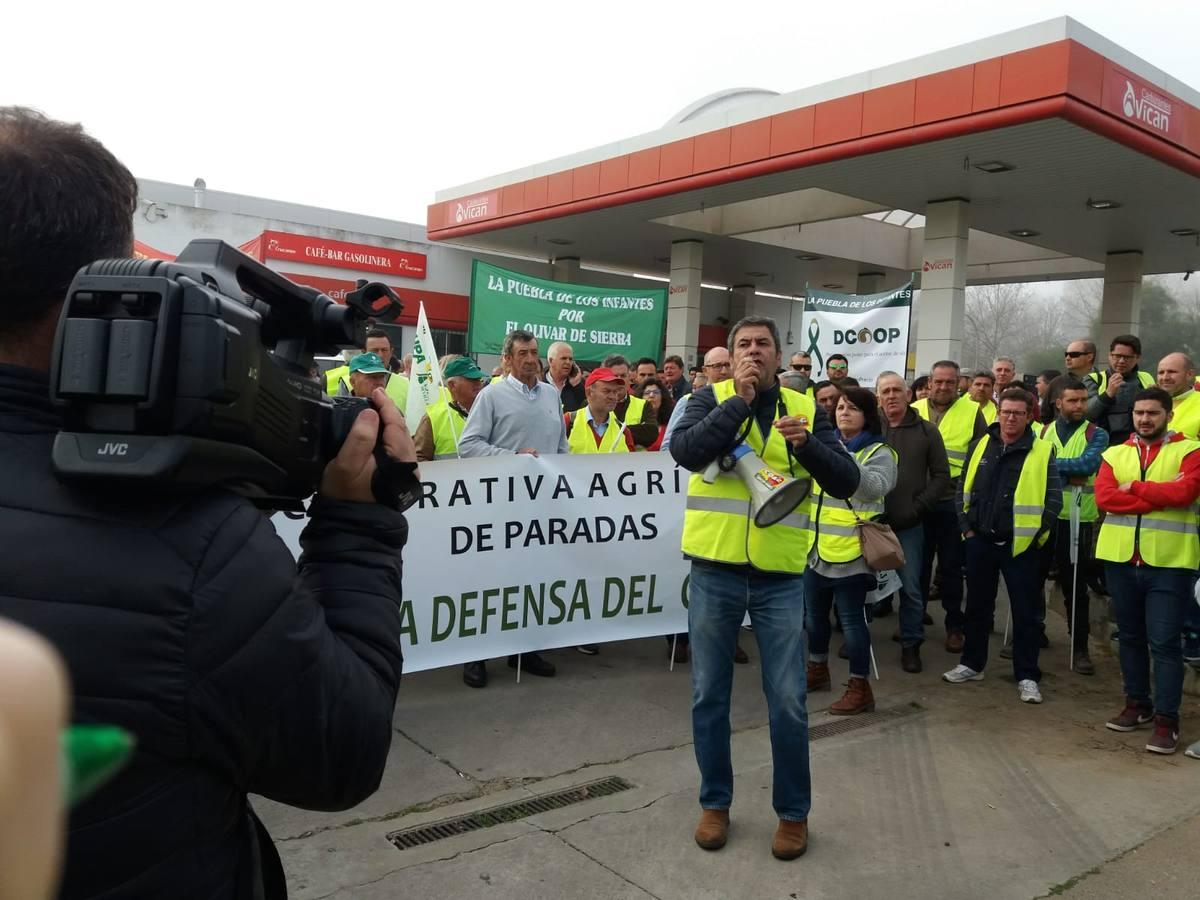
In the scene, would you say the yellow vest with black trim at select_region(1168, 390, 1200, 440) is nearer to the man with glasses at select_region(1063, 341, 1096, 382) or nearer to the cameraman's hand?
the man with glasses at select_region(1063, 341, 1096, 382)

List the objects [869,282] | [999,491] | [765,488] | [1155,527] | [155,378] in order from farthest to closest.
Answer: [869,282] < [999,491] < [1155,527] < [765,488] < [155,378]

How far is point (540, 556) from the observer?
5652 mm

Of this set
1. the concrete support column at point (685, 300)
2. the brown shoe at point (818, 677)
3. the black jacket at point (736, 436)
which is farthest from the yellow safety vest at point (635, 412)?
the concrete support column at point (685, 300)

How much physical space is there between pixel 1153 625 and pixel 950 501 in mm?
2053

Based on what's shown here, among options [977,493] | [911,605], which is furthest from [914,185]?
[911,605]

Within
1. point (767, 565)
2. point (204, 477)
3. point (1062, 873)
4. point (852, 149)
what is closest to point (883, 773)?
point (1062, 873)

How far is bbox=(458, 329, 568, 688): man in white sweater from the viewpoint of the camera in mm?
5980

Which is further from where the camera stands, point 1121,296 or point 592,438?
point 1121,296

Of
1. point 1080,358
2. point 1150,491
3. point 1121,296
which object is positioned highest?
point 1121,296

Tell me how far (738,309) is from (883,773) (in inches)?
903

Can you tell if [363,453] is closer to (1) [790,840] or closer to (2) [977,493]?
(1) [790,840]

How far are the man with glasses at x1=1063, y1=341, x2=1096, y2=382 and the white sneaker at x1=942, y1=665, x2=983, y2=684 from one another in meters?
3.03

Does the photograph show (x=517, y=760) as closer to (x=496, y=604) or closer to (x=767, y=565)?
(x=496, y=604)

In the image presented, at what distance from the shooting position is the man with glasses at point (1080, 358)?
7789 millimetres
